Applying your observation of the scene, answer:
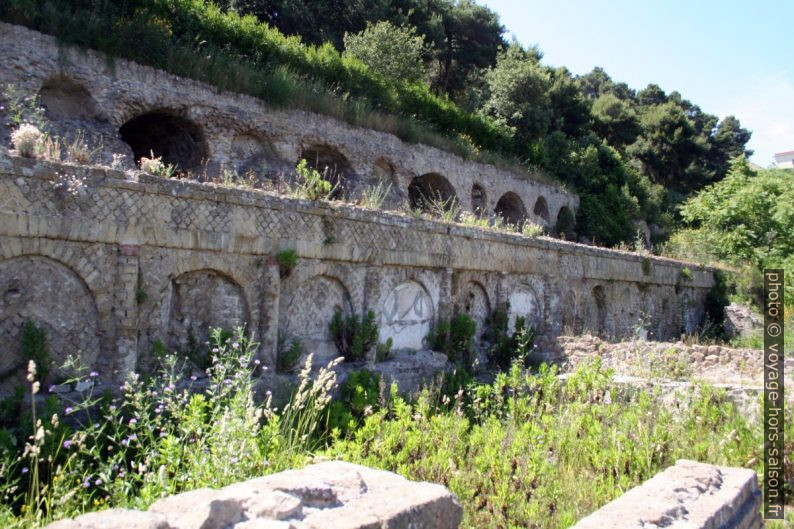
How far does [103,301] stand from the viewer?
6801 mm

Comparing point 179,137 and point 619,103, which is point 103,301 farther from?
point 619,103

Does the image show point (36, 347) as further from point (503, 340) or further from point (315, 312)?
point (503, 340)

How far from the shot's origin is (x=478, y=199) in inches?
927

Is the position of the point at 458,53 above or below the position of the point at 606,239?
above

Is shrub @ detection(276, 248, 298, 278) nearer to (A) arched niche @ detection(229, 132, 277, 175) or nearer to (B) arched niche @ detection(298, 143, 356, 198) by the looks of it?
(A) arched niche @ detection(229, 132, 277, 175)

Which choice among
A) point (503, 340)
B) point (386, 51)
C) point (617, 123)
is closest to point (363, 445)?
point (503, 340)

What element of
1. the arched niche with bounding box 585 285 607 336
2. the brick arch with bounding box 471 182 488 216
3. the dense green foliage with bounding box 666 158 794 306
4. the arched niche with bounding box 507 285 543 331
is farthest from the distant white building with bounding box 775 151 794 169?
the arched niche with bounding box 507 285 543 331

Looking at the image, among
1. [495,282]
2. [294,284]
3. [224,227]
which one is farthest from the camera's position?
[495,282]

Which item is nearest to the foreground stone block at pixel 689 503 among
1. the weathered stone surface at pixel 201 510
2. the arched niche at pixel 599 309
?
the weathered stone surface at pixel 201 510

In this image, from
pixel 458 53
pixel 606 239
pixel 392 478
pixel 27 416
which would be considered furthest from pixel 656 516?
pixel 458 53

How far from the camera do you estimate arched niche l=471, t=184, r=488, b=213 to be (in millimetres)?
23297

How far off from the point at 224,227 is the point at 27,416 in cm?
301

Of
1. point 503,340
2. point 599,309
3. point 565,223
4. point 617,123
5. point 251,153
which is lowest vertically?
point 503,340

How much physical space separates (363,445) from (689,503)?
2.59 m
